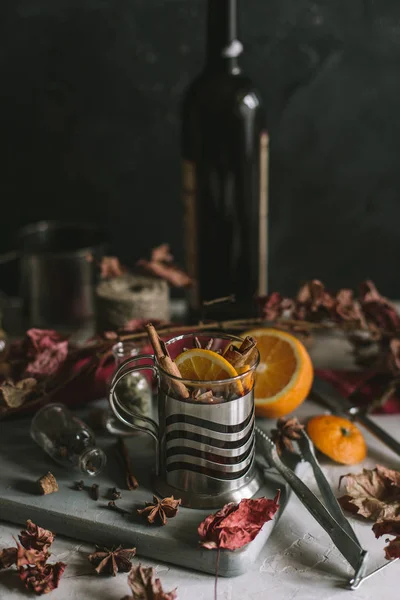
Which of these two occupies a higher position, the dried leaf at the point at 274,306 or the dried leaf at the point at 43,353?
Result: the dried leaf at the point at 274,306

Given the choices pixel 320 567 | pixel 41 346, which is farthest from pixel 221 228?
pixel 320 567

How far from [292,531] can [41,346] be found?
1.44 feet

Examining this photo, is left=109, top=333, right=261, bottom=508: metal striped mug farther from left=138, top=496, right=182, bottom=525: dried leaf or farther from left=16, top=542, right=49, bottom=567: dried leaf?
left=16, top=542, right=49, bottom=567: dried leaf

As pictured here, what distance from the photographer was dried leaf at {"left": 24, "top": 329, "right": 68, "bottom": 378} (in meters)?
1.06

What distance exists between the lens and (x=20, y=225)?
1501mm

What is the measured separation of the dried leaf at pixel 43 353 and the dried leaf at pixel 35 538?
0.27 metres

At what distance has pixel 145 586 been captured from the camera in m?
0.76

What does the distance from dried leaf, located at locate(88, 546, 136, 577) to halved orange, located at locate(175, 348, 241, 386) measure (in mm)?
204

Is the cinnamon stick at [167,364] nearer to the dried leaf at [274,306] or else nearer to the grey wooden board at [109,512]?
the grey wooden board at [109,512]

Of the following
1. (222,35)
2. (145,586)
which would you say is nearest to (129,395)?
(145,586)

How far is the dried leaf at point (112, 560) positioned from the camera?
0.81 metres

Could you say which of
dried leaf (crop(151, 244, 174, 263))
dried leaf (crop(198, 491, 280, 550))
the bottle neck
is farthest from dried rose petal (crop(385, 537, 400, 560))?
the bottle neck

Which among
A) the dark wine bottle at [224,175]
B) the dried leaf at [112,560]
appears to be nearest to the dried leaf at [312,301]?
the dark wine bottle at [224,175]

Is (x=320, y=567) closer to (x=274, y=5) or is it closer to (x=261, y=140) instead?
(x=261, y=140)
